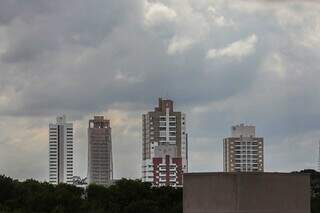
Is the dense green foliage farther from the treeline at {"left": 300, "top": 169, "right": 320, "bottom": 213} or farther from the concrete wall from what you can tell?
the concrete wall

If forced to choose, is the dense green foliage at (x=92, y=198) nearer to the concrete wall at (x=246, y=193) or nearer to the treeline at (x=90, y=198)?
the treeline at (x=90, y=198)

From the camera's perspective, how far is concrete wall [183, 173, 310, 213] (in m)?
21.1

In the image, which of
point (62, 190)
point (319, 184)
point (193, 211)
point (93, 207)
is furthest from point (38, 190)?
point (193, 211)

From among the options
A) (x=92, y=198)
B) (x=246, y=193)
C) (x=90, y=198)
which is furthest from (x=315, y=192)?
(x=246, y=193)

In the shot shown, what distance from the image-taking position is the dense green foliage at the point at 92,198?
72250 millimetres

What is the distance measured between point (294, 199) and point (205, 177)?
2287 millimetres

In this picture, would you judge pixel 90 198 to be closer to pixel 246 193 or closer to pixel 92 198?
pixel 92 198

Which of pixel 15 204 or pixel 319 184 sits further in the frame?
pixel 319 184

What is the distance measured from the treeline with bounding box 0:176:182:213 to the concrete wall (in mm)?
46383

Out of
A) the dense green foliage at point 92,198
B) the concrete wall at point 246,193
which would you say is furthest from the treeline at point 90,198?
the concrete wall at point 246,193

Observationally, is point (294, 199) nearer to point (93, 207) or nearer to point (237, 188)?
point (237, 188)

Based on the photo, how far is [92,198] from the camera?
8131 centimetres

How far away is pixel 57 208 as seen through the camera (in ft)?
224

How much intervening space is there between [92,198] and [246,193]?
61.1m
